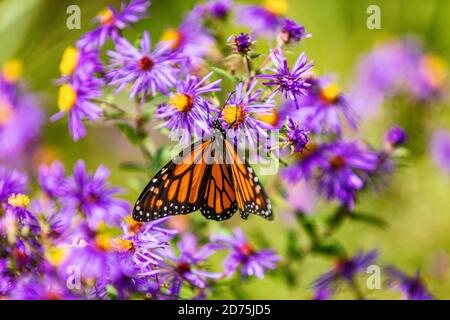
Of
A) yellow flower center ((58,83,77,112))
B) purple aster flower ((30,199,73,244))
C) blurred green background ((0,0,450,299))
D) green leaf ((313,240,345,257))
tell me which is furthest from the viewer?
blurred green background ((0,0,450,299))

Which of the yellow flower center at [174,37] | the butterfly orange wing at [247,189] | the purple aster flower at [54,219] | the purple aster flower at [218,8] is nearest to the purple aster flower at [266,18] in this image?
the purple aster flower at [218,8]

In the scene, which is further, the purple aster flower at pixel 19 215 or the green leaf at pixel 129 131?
the green leaf at pixel 129 131

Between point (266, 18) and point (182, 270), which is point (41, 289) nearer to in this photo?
point (182, 270)

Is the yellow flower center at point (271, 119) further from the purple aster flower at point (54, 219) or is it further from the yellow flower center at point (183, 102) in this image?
the purple aster flower at point (54, 219)

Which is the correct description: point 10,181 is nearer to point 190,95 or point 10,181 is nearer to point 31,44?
point 190,95

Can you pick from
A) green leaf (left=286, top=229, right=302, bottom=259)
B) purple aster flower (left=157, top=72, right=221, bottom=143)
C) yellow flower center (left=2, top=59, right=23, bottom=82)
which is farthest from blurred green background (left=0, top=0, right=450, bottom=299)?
purple aster flower (left=157, top=72, right=221, bottom=143)

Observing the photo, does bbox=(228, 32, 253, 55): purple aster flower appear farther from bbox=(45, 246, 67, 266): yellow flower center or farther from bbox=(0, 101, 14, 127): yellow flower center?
bbox=(0, 101, 14, 127): yellow flower center

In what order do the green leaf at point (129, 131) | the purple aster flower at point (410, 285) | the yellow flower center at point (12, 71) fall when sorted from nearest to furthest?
the green leaf at point (129, 131) → the purple aster flower at point (410, 285) → the yellow flower center at point (12, 71)
